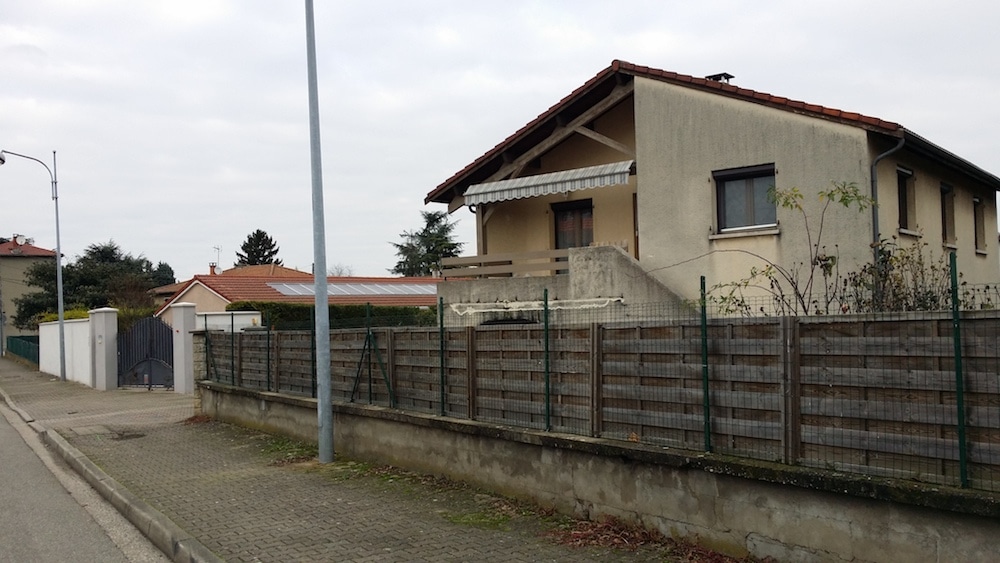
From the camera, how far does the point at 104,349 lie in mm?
26484

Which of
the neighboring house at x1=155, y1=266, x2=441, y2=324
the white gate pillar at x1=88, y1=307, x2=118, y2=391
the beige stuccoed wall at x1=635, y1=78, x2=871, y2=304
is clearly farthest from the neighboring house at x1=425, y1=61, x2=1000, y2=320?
the neighboring house at x1=155, y1=266, x2=441, y2=324

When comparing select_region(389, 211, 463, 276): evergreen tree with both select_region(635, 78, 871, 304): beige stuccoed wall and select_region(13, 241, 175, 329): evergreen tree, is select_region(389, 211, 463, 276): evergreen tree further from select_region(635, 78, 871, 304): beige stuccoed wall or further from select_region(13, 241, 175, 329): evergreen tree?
select_region(635, 78, 871, 304): beige stuccoed wall

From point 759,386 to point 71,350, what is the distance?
31012mm

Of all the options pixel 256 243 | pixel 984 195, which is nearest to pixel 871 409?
pixel 984 195

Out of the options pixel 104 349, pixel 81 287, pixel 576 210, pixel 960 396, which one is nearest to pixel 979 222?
pixel 576 210

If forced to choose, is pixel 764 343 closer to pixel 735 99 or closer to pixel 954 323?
pixel 954 323

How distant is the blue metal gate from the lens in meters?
25.5

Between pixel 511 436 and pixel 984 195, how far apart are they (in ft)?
50.9

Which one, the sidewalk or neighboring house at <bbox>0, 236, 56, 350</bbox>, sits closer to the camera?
the sidewalk

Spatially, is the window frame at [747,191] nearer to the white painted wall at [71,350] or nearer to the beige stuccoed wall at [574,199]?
the beige stuccoed wall at [574,199]

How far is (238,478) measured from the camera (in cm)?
1010

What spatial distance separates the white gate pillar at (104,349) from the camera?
1043 inches

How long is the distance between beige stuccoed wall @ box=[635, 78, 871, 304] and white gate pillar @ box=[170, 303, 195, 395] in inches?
551

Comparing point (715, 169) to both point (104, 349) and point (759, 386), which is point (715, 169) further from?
point (104, 349)
